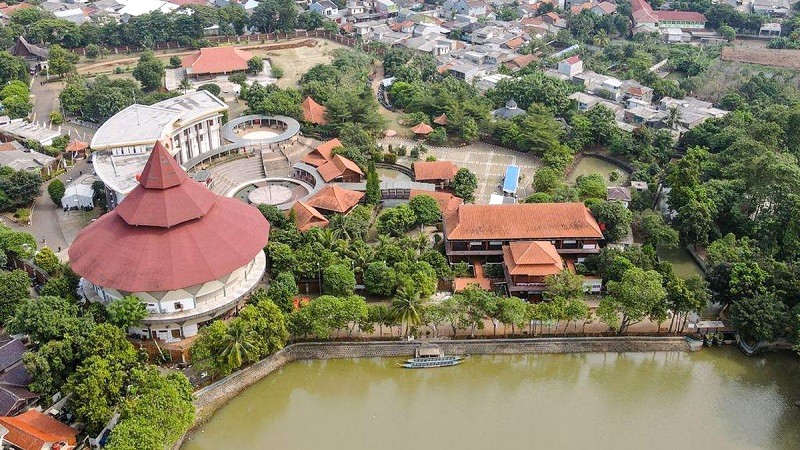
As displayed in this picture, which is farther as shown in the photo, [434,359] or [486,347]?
[486,347]

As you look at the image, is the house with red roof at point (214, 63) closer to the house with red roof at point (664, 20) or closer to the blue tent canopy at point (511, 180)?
the blue tent canopy at point (511, 180)

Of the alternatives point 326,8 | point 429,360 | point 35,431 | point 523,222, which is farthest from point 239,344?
point 326,8

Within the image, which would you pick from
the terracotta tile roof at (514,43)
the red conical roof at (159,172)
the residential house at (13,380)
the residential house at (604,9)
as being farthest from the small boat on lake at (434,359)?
the residential house at (604,9)

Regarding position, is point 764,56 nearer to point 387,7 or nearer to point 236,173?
point 387,7

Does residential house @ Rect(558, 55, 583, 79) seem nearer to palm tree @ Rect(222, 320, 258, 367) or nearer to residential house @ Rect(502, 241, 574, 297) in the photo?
residential house @ Rect(502, 241, 574, 297)

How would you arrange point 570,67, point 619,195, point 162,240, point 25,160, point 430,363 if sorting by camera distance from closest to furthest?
1. point 430,363
2. point 162,240
3. point 619,195
4. point 25,160
5. point 570,67

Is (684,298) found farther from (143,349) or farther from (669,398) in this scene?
(143,349)

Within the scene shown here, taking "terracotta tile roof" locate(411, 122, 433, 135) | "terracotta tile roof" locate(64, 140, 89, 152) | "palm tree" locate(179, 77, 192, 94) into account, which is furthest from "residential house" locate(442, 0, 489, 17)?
"terracotta tile roof" locate(64, 140, 89, 152)
